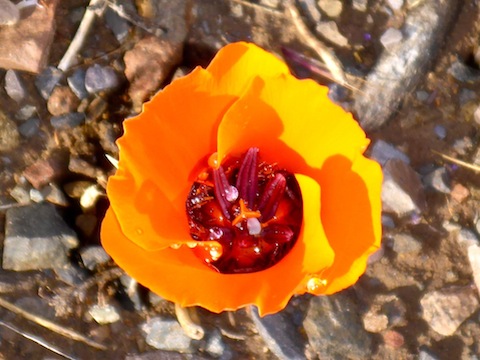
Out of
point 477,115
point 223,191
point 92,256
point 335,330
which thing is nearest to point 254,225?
point 223,191

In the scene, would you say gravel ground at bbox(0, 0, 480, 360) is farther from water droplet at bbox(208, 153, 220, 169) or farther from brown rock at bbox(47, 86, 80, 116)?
water droplet at bbox(208, 153, 220, 169)

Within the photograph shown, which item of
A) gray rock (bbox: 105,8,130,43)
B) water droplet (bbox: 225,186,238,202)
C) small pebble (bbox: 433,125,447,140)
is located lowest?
small pebble (bbox: 433,125,447,140)

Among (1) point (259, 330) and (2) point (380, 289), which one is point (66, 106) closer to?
(1) point (259, 330)

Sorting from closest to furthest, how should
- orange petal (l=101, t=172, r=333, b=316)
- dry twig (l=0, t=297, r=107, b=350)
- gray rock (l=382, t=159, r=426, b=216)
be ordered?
orange petal (l=101, t=172, r=333, b=316) → dry twig (l=0, t=297, r=107, b=350) → gray rock (l=382, t=159, r=426, b=216)

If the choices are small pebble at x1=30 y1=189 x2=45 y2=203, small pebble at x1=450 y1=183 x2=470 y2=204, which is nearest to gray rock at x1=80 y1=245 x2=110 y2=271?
small pebble at x1=30 y1=189 x2=45 y2=203

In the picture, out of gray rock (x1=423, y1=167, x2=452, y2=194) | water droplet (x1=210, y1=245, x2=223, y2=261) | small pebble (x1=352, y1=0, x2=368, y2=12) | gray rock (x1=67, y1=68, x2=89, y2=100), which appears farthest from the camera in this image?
small pebble (x1=352, y1=0, x2=368, y2=12)

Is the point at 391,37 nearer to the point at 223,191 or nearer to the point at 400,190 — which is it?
the point at 400,190

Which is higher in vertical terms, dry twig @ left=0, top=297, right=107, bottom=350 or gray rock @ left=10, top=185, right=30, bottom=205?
gray rock @ left=10, top=185, right=30, bottom=205

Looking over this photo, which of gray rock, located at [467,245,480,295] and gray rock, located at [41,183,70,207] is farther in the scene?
gray rock, located at [467,245,480,295]

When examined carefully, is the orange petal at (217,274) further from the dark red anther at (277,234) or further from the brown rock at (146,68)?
the brown rock at (146,68)
